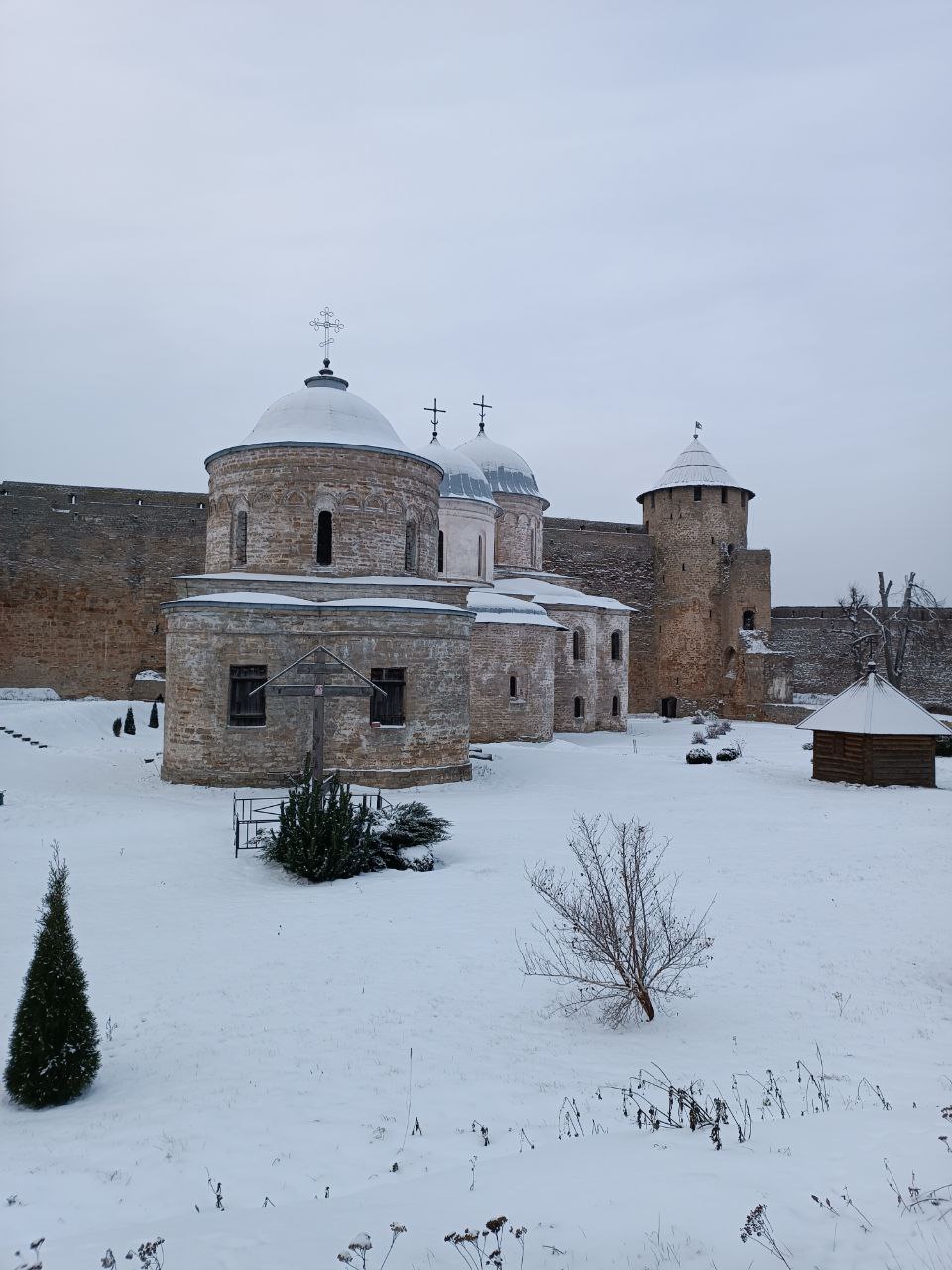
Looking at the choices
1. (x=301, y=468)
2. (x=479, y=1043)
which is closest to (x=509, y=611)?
(x=301, y=468)

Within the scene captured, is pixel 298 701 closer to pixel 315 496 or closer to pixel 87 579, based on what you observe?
pixel 315 496

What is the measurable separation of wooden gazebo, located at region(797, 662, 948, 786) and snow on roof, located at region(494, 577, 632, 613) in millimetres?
11873

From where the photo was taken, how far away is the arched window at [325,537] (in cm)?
1802

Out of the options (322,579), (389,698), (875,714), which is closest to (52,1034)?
(389,698)

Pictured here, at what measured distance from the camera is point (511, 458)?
1248 inches

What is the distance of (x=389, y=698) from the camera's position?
1688 centimetres

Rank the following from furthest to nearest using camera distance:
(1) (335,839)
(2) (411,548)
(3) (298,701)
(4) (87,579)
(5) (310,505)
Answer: (4) (87,579) < (2) (411,548) < (5) (310,505) < (3) (298,701) < (1) (335,839)

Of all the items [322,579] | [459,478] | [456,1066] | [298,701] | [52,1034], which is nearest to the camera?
[52,1034]

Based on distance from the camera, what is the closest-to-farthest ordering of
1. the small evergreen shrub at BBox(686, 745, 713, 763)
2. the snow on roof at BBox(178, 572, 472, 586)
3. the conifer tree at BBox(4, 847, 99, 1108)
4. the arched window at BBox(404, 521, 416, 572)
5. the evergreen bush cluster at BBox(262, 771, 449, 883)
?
the conifer tree at BBox(4, 847, 99, 1108), the evergreen bush cluster at BBox(262, 771, 449, 883), the snow on roof at BBox(178, 572, 472, 586), the arched window at BBox(404, 521, 416, 572), the small evergreen shrub at BBox(686, 745, 713, 763)

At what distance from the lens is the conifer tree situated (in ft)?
16.7

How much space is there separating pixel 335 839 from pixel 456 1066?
5055mm

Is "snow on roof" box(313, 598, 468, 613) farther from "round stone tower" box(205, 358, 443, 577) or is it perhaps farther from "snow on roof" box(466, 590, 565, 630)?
"snow on roof" box(466, 590, 565, 630)

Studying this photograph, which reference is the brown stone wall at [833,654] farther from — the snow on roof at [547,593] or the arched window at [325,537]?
the arched window at [325,537]

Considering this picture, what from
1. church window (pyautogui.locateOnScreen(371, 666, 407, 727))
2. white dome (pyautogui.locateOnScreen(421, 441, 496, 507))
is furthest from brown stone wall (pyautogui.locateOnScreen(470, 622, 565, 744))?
church window (pyautogui.locateOnScreen(371, 666, 407, 727))
